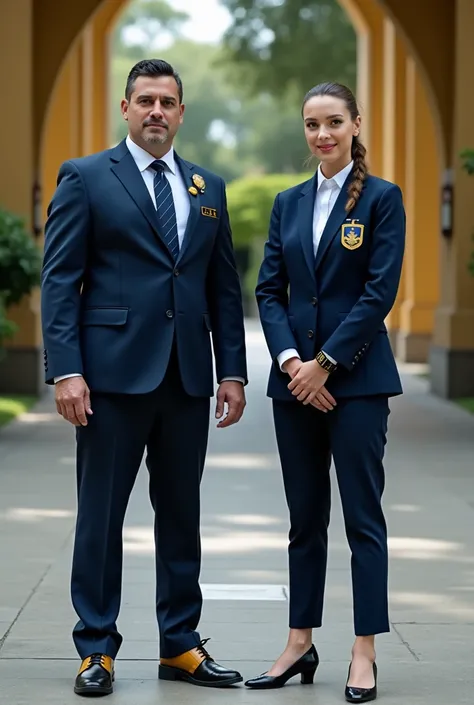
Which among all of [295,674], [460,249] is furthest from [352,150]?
[460,249]

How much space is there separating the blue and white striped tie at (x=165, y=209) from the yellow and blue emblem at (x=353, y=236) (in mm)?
571

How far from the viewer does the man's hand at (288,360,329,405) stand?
4746 mm

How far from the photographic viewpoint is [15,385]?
53.5 ft

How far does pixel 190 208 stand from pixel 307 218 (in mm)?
405

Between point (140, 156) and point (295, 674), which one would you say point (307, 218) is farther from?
point (295, 674)

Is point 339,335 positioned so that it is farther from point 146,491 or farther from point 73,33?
point 73,33

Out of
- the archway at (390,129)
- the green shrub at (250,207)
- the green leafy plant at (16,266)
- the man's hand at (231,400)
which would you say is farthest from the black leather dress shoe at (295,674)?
the green shrub at (250,207)

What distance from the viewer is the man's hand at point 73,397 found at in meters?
4.78

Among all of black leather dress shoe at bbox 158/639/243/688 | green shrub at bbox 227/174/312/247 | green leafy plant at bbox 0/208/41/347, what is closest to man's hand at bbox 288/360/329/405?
black leather dress shoe at bbox 158/639/243/688

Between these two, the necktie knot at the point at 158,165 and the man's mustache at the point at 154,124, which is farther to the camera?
the necktie knot at the point at 158,165

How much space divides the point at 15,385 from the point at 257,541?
29.3 feet

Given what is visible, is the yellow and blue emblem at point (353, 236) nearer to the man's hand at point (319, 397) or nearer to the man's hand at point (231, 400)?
the man's hand at point (319, 397)

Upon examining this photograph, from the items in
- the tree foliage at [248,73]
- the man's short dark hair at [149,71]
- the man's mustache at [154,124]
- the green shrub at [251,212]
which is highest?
the tree foliage at [248,73]

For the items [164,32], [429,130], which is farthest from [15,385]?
[164,32]
